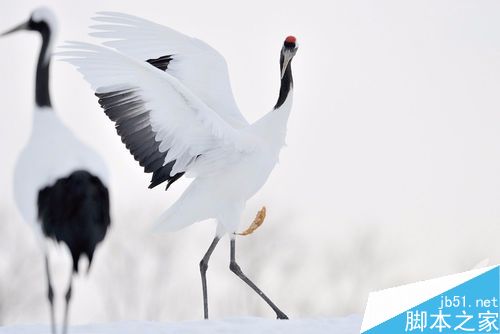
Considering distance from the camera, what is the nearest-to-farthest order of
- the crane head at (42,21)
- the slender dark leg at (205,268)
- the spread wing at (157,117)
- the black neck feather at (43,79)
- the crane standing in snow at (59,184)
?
the crane standing in snow at (59,184), the black neck feather at (43,79), the crane head at (42,21), the spread wing at (157,117), the slender dark leg at (205,268)

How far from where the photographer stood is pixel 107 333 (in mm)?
8125

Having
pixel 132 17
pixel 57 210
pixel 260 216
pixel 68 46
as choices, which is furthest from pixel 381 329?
pixel 132 17

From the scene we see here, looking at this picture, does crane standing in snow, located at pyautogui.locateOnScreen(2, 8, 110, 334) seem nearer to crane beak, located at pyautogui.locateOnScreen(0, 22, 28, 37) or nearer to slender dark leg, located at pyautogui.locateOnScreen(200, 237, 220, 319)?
crane beak, located at pyautogui.locateOnScreen(0, 22, 28, 37)

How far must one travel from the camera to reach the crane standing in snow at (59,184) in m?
6.91

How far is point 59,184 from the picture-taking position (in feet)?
22.7

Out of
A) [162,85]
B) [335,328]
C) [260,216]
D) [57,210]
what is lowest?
[335,328]

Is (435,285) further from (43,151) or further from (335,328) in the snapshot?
(43,151)

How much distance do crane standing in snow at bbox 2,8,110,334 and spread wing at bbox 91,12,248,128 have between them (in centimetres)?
296

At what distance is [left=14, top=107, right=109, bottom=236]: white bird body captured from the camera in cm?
691

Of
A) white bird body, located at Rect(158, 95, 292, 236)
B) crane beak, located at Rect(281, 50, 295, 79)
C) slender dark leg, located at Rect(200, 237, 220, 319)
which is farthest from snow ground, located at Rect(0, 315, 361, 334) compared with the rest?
crane beak, located at Rect(281, 50, 295, 79)

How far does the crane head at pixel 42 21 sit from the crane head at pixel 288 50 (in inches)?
113

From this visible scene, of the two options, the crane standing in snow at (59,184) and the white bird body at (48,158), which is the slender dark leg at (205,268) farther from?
the white bird body at (48,158)

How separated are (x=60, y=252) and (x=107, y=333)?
1.19 metres

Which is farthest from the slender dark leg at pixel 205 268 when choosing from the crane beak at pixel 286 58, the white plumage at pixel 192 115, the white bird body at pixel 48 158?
the white bird body at pixel 48 158
